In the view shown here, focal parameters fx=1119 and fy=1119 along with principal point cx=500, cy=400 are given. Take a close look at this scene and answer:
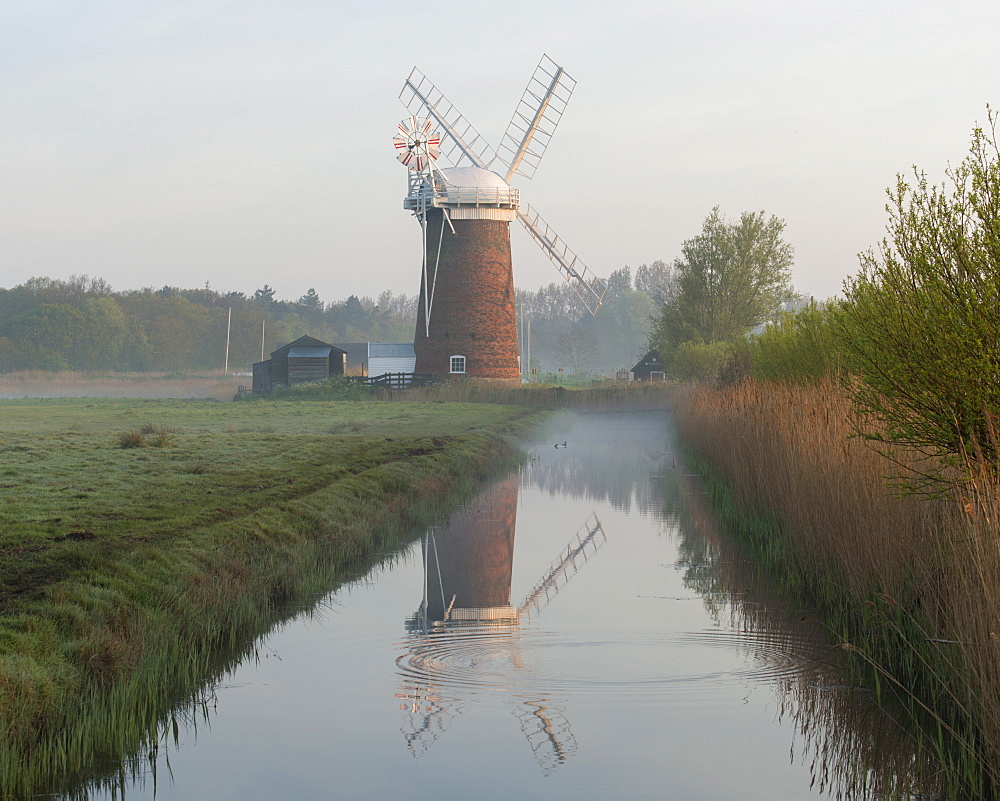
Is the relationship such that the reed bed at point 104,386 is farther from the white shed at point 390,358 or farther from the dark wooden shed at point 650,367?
the dark wooden shed at point 650,367

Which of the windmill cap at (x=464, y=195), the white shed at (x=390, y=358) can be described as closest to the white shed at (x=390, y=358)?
the white shed at (x=390, y=358)

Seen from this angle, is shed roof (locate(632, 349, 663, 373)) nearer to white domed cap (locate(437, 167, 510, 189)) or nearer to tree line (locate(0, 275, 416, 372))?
white domed cap (locate(437, 167, 510, 189))

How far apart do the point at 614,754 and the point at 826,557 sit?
4.26m

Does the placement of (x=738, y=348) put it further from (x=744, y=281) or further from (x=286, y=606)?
(x=286, y=606)

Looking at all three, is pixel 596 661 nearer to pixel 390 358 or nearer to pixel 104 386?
pixel 390 358

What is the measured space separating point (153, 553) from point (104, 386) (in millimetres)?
74377

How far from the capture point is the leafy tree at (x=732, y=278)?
45.4m

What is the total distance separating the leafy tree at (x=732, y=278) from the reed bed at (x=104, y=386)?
32500 millimetres

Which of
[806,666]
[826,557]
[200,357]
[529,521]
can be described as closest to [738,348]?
[529,521]

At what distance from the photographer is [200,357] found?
109938mm

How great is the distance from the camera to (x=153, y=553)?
9922 millimetres

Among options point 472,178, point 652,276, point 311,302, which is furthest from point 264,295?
point 472,178

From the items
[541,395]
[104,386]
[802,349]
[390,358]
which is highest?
[390,358]

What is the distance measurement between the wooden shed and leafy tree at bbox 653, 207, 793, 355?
23.4 m
